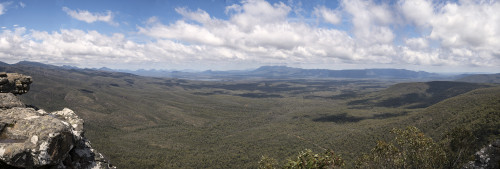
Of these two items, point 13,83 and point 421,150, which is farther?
point 421,150

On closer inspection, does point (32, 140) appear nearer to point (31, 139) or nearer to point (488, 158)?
point (31, 139)

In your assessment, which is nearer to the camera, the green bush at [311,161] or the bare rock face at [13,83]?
the green bush at [311,161]

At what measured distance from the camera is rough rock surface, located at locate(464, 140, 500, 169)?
29.1m

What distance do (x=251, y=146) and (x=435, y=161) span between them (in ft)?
465

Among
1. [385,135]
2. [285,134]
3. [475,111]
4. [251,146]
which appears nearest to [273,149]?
[251,146]

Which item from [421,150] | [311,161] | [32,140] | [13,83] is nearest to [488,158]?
[421,150]

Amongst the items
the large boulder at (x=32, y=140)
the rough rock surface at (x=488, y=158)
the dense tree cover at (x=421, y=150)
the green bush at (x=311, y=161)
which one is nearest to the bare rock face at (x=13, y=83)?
the large boulder at (x=32, y=140)

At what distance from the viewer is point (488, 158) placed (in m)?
30.1

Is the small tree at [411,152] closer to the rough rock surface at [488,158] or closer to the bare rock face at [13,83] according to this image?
the rough rock surface at [488,158]

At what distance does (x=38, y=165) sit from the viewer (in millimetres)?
14430

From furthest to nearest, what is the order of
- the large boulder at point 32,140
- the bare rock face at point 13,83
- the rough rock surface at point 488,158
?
the rough rock surface at point 488,158 < the bare rock face at point 13,83 < the large boulder at point 32,140

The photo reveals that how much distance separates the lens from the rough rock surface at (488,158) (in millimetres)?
29109

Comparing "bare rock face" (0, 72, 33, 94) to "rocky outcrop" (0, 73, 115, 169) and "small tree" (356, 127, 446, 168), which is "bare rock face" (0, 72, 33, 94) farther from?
Result: "small tree" (356, 127, 446, 168)

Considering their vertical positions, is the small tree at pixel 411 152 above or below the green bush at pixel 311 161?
below
